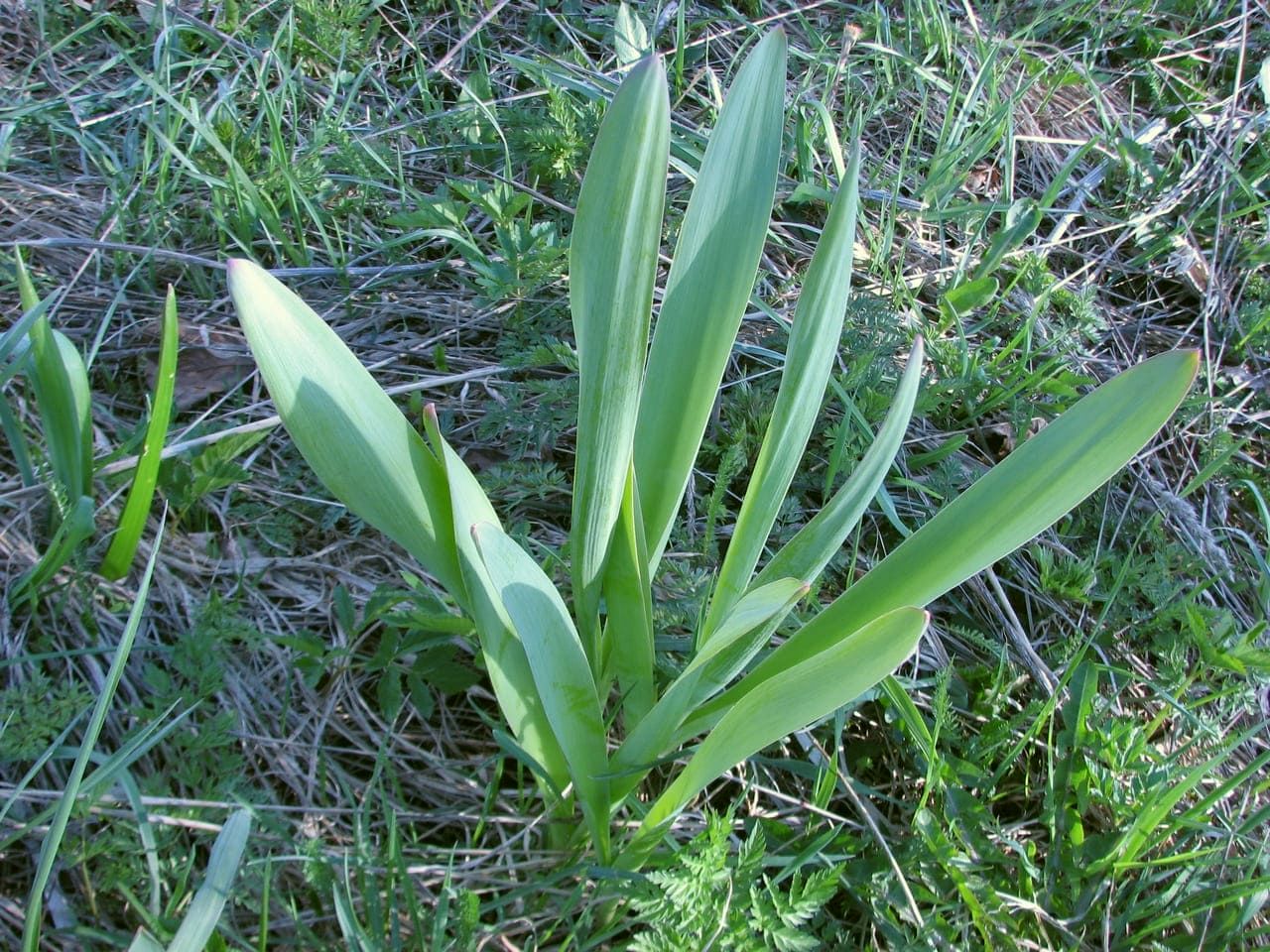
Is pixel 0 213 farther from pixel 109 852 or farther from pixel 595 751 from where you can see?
pixel 595 751

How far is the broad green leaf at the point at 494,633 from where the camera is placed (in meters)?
0.68

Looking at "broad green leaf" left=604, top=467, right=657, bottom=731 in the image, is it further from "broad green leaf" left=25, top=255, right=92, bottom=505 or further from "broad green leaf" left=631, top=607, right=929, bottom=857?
"broad green leaf" left=25, top=255, right=92, bottom=505

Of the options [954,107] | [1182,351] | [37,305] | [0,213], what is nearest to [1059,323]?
[954,107]

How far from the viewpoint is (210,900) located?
65 cm

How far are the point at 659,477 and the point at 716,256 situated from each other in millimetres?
198

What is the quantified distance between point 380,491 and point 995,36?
1775 mm

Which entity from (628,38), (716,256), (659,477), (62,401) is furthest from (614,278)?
(628,38)

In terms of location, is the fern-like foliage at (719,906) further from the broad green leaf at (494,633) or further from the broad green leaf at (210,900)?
the broad green leaf at (210,900)

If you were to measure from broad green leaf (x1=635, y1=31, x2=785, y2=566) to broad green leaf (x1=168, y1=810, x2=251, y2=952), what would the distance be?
441mm

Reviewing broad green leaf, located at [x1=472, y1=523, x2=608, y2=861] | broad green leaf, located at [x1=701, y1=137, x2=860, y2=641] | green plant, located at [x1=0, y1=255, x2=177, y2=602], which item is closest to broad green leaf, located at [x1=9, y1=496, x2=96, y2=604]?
green plant, located at [x1=0, y1=255, x2=177, y2=602]

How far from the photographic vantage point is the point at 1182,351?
642mm

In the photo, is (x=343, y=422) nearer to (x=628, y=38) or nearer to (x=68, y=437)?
(x=68, y=437)

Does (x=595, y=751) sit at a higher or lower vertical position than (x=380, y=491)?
lower

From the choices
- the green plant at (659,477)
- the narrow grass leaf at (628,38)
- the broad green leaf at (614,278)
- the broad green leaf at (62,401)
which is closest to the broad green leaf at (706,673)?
the green plant at (659,477)
